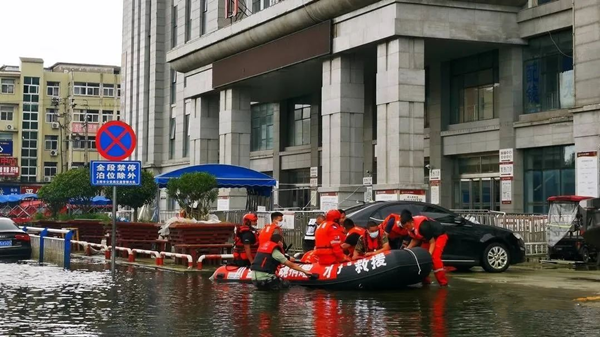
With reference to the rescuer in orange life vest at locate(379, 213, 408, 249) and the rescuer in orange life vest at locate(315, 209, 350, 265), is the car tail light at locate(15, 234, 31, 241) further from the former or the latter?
the rescuer in orange life vest at locate(379, 213, 408, 249)

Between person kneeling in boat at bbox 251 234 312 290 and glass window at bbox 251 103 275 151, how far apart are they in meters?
32.8

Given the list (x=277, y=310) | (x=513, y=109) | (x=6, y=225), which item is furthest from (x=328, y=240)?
(x=513, y=109)

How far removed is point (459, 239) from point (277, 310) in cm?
864

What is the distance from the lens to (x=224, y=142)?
43.0 m

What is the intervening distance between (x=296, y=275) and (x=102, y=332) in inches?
276

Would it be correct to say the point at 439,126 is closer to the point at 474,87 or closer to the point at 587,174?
the point at 474,87

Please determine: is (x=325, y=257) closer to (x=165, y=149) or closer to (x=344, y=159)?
(x=344, y=159)

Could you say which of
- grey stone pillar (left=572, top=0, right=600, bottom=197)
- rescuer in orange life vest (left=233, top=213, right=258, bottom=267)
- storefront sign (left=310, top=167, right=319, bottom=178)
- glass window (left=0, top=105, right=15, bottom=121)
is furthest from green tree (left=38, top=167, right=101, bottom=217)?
glass window (left=0, top=105, right=15, bottom=121)

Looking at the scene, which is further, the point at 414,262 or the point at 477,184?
the point at 477,184

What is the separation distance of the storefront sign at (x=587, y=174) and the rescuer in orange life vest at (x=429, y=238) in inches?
416

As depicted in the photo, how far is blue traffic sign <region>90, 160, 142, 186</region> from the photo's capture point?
20.4 m

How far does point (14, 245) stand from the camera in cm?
2681

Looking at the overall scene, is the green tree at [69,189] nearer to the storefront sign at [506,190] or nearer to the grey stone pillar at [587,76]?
the storefront sign at [506,190]

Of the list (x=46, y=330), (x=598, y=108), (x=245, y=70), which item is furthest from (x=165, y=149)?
(x=46, y=330)
